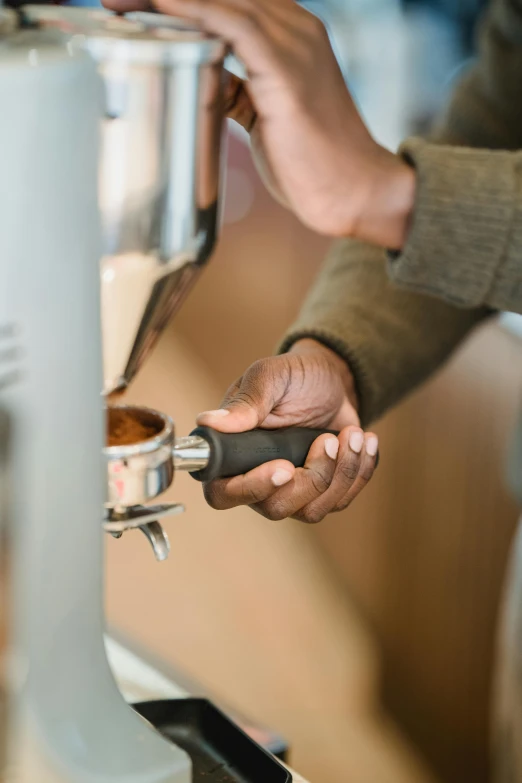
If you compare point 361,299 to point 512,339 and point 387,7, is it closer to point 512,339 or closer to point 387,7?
point 512,339

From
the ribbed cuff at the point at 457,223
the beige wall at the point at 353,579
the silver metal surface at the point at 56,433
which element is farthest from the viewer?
the beige wall at the point at 353,579

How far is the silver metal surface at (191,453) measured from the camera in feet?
1.57

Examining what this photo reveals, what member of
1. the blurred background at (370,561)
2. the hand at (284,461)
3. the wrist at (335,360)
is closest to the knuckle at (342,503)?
the hand at (284,461)

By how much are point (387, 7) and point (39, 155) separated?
1.87 meters

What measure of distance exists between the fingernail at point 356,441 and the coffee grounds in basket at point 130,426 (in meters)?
0.11

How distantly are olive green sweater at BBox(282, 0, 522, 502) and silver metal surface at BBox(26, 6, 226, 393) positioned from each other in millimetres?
198

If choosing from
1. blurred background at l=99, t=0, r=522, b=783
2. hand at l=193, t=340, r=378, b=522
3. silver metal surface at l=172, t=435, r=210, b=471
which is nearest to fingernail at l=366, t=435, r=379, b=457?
hand at l=193, t=340, r=378, b=522

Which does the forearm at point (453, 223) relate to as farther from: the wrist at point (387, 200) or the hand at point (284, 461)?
the hand at point (284, 461)

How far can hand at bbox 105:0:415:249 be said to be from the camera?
504 mm

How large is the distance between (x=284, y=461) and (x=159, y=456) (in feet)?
0.25

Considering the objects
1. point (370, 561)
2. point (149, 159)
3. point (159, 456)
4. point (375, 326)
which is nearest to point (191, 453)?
point (159, 456)

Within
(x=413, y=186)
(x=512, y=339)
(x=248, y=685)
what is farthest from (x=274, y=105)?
(x=248, y=685)

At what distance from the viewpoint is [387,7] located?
6.75ft

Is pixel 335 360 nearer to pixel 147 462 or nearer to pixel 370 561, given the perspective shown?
pixel 147 462
